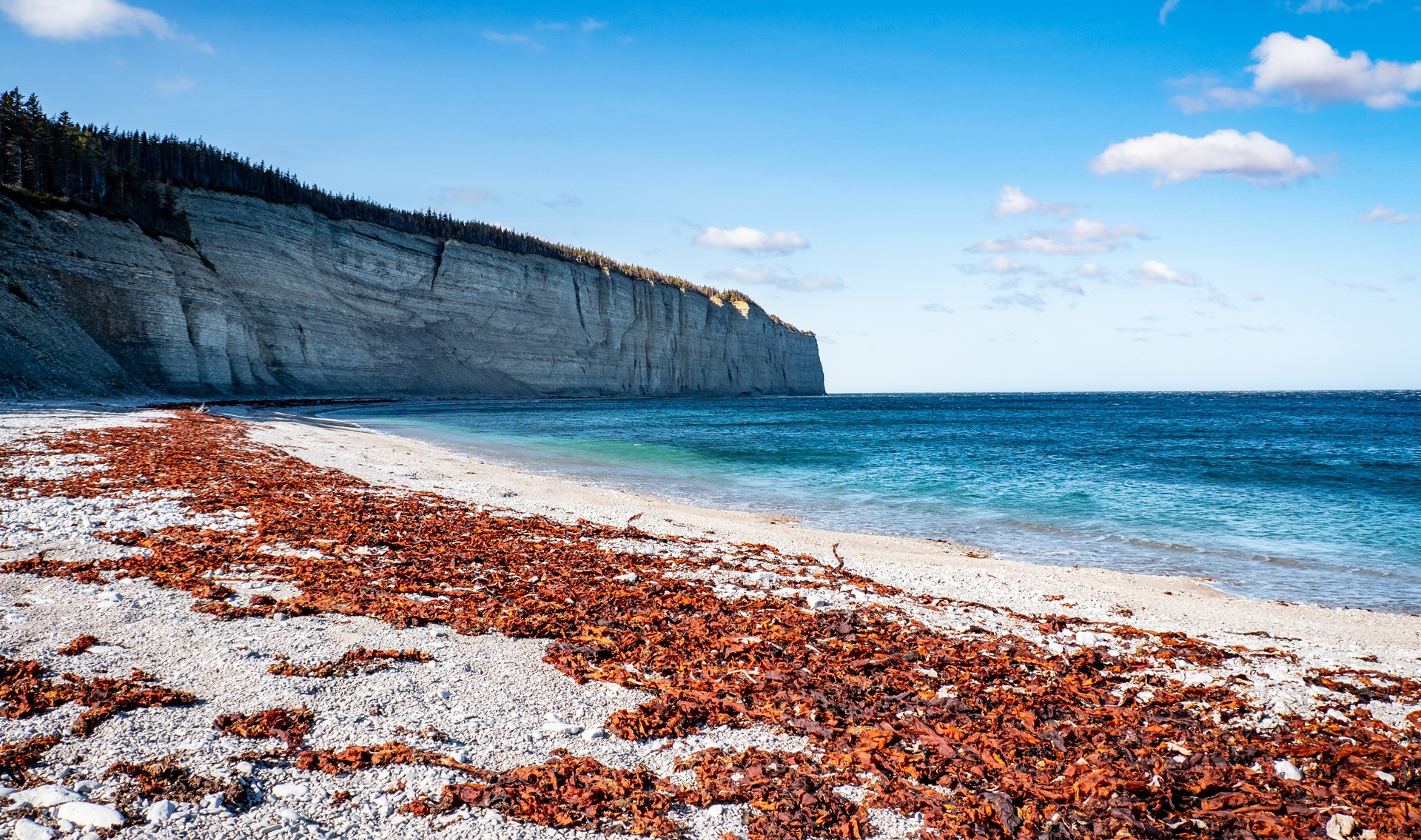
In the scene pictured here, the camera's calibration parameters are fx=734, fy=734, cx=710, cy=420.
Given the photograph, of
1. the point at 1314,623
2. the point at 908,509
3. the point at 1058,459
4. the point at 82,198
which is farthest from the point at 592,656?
the point at 82,198

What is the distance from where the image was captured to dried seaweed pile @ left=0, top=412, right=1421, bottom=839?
3.18 m

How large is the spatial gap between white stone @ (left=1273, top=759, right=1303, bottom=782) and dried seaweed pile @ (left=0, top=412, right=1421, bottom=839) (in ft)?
0.17

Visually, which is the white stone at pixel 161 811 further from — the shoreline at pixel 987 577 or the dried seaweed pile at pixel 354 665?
the shoreline at pixel 987 577

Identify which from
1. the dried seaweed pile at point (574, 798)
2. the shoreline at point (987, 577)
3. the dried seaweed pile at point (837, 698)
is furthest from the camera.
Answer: the shoreline at point (987, 577)

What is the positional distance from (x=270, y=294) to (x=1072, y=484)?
49.3 metres

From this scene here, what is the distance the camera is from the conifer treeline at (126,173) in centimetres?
4162

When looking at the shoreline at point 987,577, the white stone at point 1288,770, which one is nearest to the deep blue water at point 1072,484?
the shoreline at point 987,577

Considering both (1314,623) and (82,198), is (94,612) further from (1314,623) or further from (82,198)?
(82,198)

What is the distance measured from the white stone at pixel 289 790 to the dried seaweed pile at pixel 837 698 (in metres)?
0.16

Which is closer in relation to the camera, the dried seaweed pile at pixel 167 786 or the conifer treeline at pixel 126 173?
the dried seaweed pile at pixel 167 786

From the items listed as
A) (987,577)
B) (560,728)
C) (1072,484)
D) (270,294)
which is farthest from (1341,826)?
(270,294)

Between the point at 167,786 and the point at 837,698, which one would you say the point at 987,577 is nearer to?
the point at 837,698

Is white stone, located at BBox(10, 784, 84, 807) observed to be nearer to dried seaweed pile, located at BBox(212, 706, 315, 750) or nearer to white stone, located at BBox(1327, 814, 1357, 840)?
dried seaweed pile, located at BBox(212, 706, 315, 750)

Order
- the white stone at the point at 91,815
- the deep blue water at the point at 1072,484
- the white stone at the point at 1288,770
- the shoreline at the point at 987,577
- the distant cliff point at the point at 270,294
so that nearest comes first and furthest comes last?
1. the white stone at the point at 91,815
2. the white stone at the point at 1288,770
3. the shoreline at the point at 987,577
4. the deep blue water at the point at 1072,484
5. the distant cliff point at the point at 270,294
